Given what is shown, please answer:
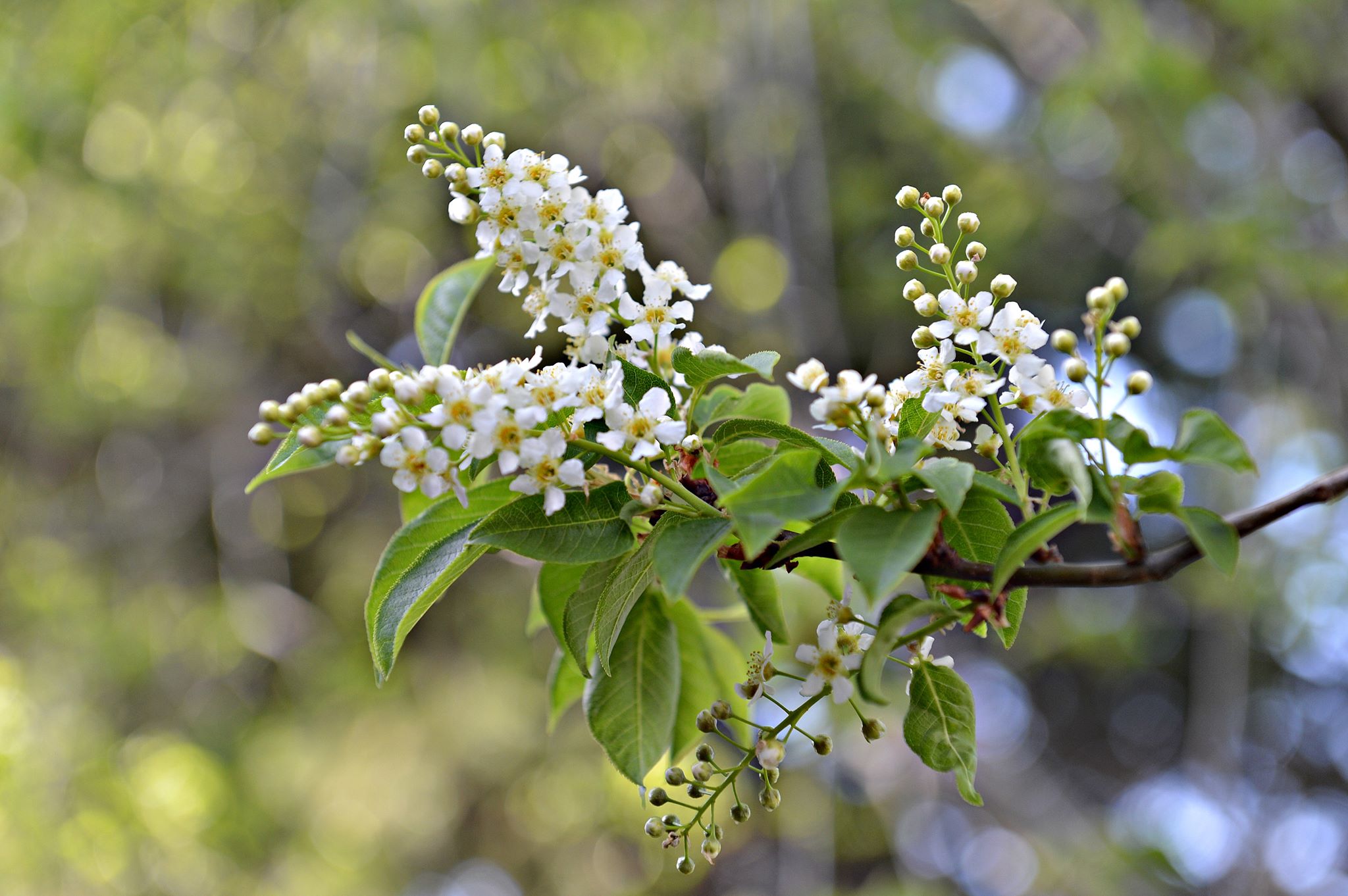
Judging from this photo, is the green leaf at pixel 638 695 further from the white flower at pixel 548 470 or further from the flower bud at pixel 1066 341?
the flower bud at pixel 1066 341

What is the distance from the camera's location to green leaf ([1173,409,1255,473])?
0.39m

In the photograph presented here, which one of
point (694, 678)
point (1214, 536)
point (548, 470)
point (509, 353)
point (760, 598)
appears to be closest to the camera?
point (1214, 536)

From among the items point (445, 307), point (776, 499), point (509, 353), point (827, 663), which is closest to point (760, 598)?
point (827, 663)

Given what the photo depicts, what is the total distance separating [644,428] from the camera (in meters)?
0.48

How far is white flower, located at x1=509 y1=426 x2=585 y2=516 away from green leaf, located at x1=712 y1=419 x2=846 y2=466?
9 cm

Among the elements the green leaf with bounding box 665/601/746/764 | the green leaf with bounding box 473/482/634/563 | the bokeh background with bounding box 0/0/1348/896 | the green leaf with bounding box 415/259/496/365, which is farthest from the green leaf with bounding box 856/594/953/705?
the bokeh background with bounding box 0/0/1348/896

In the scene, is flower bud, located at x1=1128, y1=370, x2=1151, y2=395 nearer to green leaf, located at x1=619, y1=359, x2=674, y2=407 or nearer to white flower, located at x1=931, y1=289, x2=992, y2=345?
white flower, located at x1=931, y1=289, x2=992, y2=345

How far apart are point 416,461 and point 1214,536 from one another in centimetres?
35

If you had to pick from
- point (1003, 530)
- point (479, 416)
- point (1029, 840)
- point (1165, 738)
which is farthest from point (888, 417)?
point (1165, 738)

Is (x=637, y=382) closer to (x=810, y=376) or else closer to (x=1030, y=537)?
(x=810, y=376)

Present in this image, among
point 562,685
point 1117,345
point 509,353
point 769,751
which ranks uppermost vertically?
point 1117,345

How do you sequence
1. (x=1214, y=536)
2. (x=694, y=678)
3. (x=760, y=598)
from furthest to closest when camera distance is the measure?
(x=694, y=678) < (x=760, y=598) < (x=1214, y=536)

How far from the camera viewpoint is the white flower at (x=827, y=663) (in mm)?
500

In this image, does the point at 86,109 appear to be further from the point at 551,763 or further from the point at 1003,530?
the point at 1003,530
